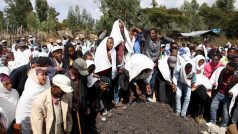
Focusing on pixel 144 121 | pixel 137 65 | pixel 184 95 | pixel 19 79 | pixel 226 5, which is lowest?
pixel 144 121

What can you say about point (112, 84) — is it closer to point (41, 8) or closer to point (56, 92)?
point (56, 92)

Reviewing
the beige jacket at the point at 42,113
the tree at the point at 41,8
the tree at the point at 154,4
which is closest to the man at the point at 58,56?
the beige jacket at the point at 42,113

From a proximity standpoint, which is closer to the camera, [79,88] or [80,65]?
[80,65]

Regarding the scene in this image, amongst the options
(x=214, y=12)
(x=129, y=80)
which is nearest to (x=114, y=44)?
(x=129, y=80)

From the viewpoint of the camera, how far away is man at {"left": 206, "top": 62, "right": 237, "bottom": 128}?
7.56 m

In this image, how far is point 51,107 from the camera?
159 inches

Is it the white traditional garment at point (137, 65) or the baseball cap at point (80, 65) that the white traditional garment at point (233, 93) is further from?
the baseball cap at point (80, 65)

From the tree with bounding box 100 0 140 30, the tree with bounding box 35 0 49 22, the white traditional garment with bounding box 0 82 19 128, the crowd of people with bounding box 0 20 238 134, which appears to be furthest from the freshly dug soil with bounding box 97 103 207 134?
the tree with bounding box 35 0 49 22

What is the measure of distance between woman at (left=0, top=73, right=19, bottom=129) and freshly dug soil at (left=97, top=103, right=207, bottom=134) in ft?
6.58

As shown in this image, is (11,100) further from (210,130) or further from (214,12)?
(214,12)

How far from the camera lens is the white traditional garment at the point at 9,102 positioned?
4727 millimetres

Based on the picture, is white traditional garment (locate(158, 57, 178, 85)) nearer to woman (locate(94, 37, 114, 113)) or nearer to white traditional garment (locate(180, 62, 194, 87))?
white traditional garment (locate(180, 62, 194, 87))

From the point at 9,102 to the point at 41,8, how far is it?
38944 mm

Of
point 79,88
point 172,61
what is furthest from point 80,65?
point 172,61
